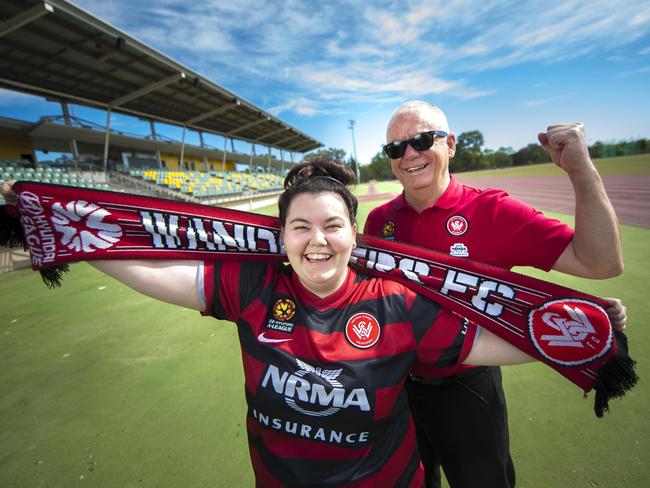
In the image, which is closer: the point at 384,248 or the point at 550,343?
the point at 550,343

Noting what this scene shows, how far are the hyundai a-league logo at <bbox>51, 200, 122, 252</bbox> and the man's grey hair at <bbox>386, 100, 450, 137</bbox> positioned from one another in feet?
5.60

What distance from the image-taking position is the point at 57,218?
5.05 ft

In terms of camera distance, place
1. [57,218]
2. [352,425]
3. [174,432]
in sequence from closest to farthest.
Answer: [352,425], [57,218], [174,432]

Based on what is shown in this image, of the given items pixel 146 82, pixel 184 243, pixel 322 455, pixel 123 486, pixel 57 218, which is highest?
pixel 146 82

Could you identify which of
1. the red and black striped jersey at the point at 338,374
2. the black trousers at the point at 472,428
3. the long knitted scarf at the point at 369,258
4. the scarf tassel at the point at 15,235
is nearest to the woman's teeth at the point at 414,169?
the long knitted scarf at the point at 369,258

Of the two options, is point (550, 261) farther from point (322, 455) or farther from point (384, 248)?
point (322, 455)

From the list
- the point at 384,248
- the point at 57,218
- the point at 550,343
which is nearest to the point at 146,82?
the point at 57,218

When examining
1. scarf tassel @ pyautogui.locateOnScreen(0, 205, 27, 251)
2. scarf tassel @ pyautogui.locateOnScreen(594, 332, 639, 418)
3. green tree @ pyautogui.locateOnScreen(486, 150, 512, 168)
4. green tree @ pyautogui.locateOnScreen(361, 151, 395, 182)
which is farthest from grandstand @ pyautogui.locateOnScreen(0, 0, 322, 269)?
green tree @ pyautogui.locateOnScreen(486, 150, 512, 168)

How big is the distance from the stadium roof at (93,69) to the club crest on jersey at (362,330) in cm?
1217

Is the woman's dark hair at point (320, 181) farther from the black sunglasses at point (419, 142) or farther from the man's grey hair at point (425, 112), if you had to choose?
the man's grey hair at point (425, 112)

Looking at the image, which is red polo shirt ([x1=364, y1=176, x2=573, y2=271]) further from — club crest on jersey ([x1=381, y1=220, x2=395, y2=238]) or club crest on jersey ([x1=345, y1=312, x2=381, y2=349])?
club crest on jersey ([x1=345, y1=312, x2=381, y2=349])

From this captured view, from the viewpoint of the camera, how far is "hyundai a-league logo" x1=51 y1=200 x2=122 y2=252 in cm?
153

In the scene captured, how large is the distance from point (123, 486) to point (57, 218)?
5.91 feet

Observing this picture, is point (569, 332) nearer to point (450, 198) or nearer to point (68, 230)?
point (450, 198)
